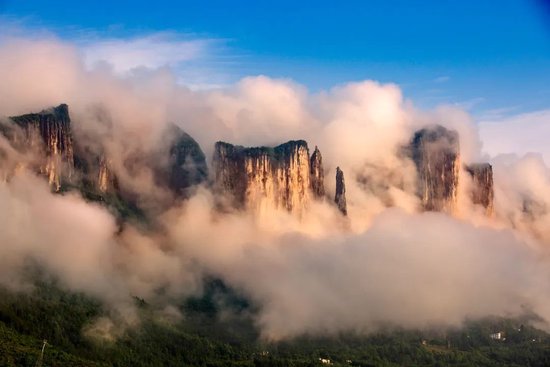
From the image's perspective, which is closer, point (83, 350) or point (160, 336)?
point (83, 350)

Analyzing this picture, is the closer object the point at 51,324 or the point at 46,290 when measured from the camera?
the point at 51,324

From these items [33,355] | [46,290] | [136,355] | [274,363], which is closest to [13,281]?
[46,290]

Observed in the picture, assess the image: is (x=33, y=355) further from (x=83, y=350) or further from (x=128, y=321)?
(x=128, y=321)

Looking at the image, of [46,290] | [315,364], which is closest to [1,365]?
[46,290]

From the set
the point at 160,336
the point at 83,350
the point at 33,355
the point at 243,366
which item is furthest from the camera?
the point at 160,336

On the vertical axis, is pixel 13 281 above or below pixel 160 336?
above

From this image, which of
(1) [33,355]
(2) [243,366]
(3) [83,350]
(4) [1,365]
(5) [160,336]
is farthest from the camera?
(5) [160,336]

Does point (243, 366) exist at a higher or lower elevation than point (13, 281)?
lower

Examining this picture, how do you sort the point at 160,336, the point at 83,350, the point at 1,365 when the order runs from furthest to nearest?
the point at 160,336
the point at 83,350
the point at 1,365

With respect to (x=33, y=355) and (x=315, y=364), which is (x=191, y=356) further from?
(x=33, y=355)
